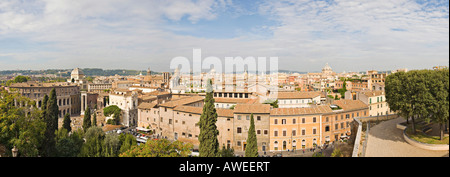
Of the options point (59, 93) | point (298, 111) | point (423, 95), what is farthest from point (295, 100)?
point (59, 93)

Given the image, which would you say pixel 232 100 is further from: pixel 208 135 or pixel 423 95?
pixel 423 95

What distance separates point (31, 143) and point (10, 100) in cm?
244

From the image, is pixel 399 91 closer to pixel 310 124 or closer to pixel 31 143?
pixel 310 124

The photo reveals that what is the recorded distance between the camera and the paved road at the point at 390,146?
38.5ft

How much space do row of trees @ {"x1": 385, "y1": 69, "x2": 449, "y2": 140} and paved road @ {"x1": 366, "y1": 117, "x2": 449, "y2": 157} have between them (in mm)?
1300

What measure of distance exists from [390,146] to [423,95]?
286 cm

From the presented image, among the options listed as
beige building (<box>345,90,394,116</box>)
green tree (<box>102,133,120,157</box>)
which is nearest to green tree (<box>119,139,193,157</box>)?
green tree (<box>102,133,120,157</box>)

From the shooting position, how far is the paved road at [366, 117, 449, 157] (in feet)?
38.5

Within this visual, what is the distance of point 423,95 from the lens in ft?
41.7

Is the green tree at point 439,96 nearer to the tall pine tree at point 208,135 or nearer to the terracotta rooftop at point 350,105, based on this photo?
the tall pine tree at point 208,135

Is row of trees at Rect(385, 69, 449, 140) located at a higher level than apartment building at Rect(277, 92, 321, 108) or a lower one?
higher

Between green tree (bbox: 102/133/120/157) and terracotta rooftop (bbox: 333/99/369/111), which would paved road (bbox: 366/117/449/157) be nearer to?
terracotta rooftop (bbox: 333/99/369/111)

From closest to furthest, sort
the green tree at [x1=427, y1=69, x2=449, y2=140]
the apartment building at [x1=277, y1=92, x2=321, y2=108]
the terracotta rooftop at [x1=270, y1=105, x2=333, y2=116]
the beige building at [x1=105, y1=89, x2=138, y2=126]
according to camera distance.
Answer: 1. the green tree at [x1=427, y1=69, x2=449, y2=140]
2. the terracotta rooftop at [x1=270, y1=105, x2=333, y2=116]
3. the apartment building at [x1=277, y1=92, x2=321, y2=108]
4. the beige building at [x1=105, y1=89, x2=138, y2=126]
